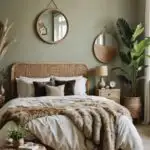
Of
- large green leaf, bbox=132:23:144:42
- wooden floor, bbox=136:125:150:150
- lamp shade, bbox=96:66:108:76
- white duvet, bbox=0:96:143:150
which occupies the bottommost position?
wooden floor, bbox=136:125:150:150

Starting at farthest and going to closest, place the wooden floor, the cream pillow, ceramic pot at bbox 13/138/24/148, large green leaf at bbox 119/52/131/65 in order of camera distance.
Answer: large green leaf at bbox 119/52/131/65 < the cream pillow < the wooden floor < ceramic pot at bbox 13/138/24/148

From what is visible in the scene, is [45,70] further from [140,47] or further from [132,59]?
[140,47]

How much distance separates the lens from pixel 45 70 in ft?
19.0

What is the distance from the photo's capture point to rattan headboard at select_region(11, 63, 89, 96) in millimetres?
5645

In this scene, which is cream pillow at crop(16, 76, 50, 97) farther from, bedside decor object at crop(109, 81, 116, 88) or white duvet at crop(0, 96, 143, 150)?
white duvet at crop(0, 96, 143, 150)

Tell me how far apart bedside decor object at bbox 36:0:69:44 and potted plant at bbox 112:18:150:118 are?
1.24 m

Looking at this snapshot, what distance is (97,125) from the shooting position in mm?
3566

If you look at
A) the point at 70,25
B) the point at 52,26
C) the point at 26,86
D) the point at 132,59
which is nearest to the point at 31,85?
the point at 26,86

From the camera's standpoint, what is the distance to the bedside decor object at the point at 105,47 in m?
6.13

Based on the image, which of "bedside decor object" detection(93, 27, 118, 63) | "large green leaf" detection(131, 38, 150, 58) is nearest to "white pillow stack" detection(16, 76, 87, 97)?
"bedside decor object" detection(93, 27, 118, 63)

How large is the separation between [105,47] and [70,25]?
0.94m

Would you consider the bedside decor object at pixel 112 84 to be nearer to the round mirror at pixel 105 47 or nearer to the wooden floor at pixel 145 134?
the round mirror at pixel 105 47

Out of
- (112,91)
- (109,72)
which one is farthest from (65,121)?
(109,72)

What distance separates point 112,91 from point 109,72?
0.55m
